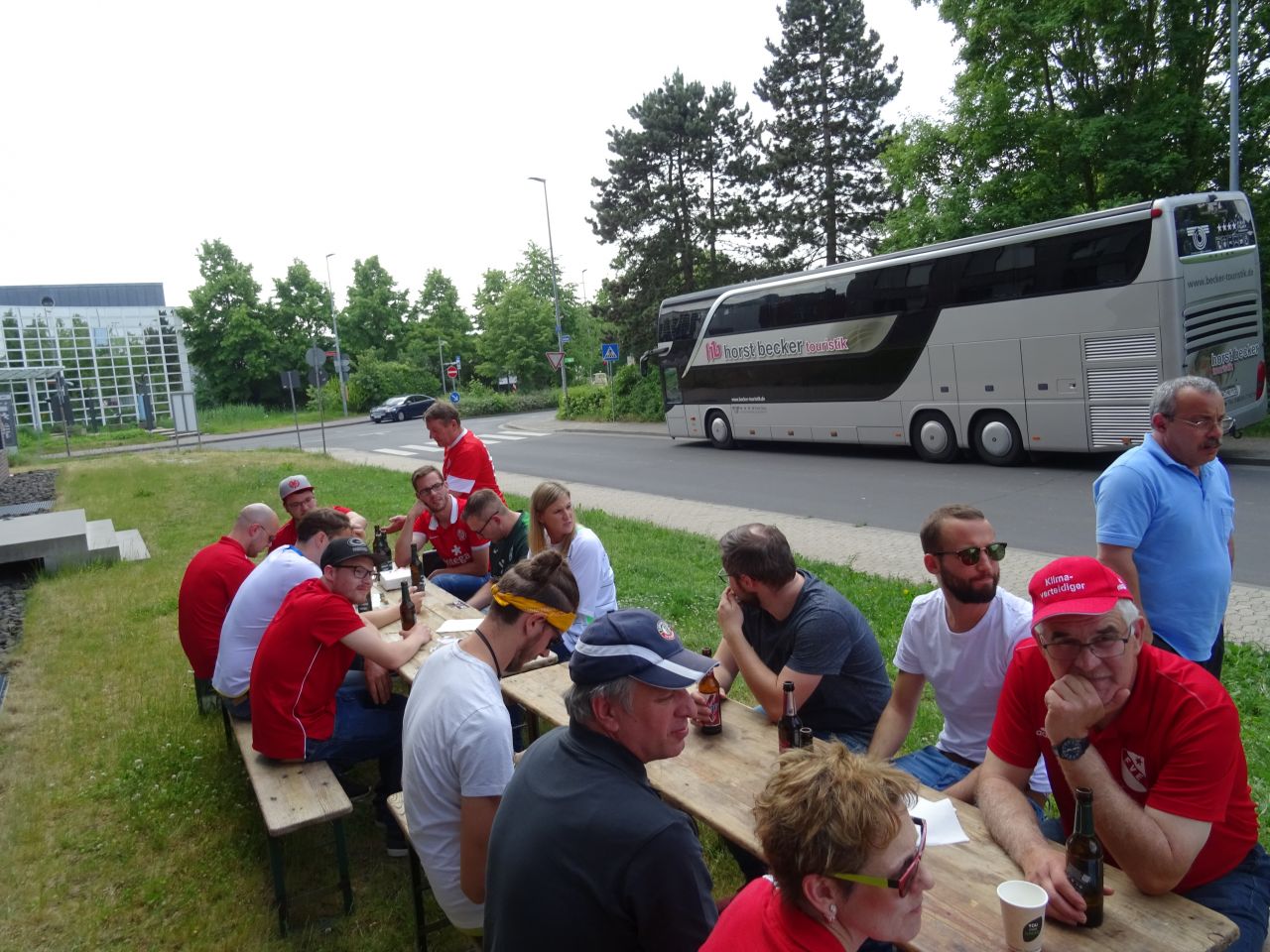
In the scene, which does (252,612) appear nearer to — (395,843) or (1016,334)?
(395,843)

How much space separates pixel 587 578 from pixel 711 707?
205 centimetres

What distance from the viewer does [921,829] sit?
1889 millimetres

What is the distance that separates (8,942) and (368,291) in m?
69.3

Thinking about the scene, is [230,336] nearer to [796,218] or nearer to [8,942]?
[796,218]

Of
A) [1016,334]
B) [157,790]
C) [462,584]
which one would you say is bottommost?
[157,790]

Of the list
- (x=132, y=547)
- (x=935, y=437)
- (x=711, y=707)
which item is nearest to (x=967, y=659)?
(x=711, y=707)

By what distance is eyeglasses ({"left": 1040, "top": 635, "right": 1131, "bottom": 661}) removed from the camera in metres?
2.29

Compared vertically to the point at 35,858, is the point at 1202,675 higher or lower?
higher

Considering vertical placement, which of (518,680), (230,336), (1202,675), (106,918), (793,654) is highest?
(230,336)

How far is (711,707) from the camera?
3393mm

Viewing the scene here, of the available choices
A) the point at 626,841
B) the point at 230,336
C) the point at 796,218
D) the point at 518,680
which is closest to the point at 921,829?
the point at 626,841

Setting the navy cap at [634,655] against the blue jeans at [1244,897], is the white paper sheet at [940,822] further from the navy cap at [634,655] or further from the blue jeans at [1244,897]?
the navy cap at [634,655]

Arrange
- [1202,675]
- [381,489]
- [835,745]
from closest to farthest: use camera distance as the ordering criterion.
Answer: [835,745], [1202,675], [381,489]

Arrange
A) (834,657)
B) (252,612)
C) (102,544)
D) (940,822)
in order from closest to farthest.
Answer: (940,822), (834,657), (252,612), (102,544)
